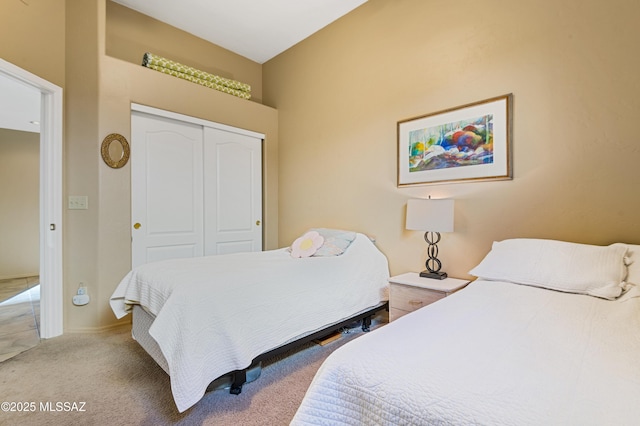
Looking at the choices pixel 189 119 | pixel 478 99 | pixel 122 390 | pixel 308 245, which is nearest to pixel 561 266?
pixel 478 99

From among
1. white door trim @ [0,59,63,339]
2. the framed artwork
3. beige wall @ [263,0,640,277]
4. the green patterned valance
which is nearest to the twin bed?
beige wall @ [263,0,640,277]

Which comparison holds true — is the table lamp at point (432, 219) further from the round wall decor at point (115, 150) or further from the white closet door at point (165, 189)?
the round wall decor at point (115, 150)

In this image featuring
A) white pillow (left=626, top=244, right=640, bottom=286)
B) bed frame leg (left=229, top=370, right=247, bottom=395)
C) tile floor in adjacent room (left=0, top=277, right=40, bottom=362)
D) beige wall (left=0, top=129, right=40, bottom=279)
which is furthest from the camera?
beige wall (left=0, top=129, right=40, bottom=279)

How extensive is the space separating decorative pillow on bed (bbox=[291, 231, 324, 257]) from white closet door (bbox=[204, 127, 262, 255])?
119cm

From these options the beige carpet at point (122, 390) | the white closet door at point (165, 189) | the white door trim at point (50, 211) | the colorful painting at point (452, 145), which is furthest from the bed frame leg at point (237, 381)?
the colorful painting at point (452, 145)

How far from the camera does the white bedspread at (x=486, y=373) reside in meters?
0.64

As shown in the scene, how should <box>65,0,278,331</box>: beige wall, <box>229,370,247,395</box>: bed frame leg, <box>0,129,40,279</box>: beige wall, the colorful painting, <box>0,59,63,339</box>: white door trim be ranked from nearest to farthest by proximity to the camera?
<box>229,370,247,395</box>: bed frame leg < the colorful painting < <box>0,59,63,339</box>: white door trim < <box>65,0,278,331</box>: beige wall < <box>0,129,40,279</box>: beige wall

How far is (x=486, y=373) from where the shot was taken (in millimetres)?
772

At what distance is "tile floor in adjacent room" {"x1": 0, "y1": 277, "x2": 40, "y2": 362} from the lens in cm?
235

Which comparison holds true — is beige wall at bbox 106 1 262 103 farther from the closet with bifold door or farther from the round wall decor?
the round wall decor

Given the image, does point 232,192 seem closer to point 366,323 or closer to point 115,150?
point 115,150

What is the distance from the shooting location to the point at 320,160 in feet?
11.5

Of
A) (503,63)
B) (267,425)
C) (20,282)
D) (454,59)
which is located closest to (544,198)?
(503,63)

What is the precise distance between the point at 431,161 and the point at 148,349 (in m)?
2.56
